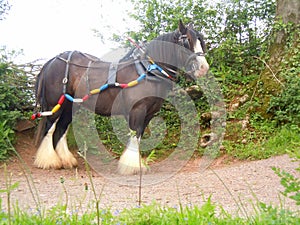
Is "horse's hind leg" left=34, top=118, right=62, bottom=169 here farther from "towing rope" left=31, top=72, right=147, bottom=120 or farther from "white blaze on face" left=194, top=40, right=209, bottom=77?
"white blaze on face" left=194, top=40, right=209, bottom=77

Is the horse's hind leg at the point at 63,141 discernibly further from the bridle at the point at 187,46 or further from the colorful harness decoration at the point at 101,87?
the bridle at the point at 187,46

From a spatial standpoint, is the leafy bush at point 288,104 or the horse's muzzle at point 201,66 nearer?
the horse's muzzle at point 201,66

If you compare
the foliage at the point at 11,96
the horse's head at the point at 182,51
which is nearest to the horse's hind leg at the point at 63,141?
the foliage at the point at 11,96

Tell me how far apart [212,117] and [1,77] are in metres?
3.65

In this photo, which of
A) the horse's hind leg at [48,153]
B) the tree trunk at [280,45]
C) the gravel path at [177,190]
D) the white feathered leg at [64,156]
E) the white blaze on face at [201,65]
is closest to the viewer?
the gravel path at [177,190]

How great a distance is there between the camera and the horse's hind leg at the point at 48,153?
4840 mm

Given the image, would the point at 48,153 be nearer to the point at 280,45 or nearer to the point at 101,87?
the point at 101,87

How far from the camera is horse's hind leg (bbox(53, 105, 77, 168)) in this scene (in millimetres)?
4988

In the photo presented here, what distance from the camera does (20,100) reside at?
235 inches

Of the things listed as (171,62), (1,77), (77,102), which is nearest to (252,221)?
(171,62)

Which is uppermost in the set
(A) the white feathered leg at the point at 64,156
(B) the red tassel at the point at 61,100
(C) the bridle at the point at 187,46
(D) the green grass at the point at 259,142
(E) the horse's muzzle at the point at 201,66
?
(C) the bridle at the point at 187,46

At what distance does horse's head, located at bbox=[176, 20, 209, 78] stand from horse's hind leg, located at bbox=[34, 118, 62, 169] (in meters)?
2.18

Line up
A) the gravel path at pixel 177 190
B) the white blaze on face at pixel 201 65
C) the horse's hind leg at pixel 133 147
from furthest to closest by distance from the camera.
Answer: the horse's hind leg at pixel 133 147 < the white blaze on face at pixel 201 65 < the gravel path at pixel 177 190

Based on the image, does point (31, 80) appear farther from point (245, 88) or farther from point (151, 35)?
point (245, 88)
